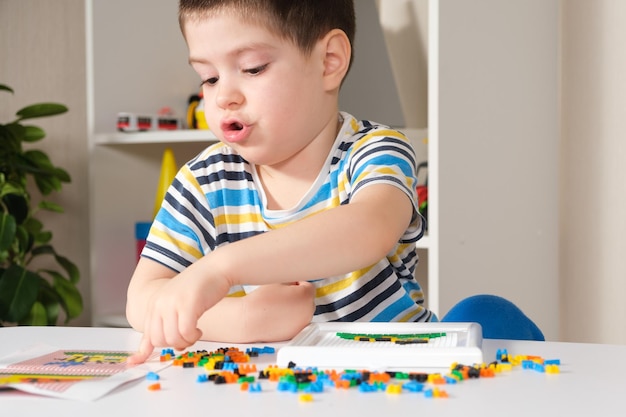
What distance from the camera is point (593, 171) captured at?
1580 millimetres

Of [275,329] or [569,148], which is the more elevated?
[569,148]

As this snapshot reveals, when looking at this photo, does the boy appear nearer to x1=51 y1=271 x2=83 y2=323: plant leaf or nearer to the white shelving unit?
the white shelving unit

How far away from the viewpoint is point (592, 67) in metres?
1.58

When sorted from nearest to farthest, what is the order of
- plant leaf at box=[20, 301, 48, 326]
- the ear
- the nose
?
the nose < the ear < plant leaf at box=[20, 301, 48, 326]

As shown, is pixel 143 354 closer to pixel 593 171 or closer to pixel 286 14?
pixel 286 14

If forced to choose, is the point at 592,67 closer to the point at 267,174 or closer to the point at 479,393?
the point at 267,174

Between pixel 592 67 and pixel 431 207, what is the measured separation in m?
0.40

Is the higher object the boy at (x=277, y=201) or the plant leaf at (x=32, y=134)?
the plant leaf at (x=32, y=134)

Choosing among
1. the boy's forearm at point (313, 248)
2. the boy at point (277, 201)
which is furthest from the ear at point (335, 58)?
the boy's forearm at point (313, 248)

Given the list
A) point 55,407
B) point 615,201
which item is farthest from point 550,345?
point 615,201

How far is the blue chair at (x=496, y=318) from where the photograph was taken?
0.94 m

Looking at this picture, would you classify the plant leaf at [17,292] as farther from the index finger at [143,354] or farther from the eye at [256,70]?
the index finger at [143,354]

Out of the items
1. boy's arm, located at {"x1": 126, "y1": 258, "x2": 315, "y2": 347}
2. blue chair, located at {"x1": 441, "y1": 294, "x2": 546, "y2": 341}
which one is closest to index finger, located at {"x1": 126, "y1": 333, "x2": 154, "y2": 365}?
boy's arm, located at {"x1": 126, "y1": 258, "x2": 315, "y2": 347}

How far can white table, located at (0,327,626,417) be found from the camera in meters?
0.47
